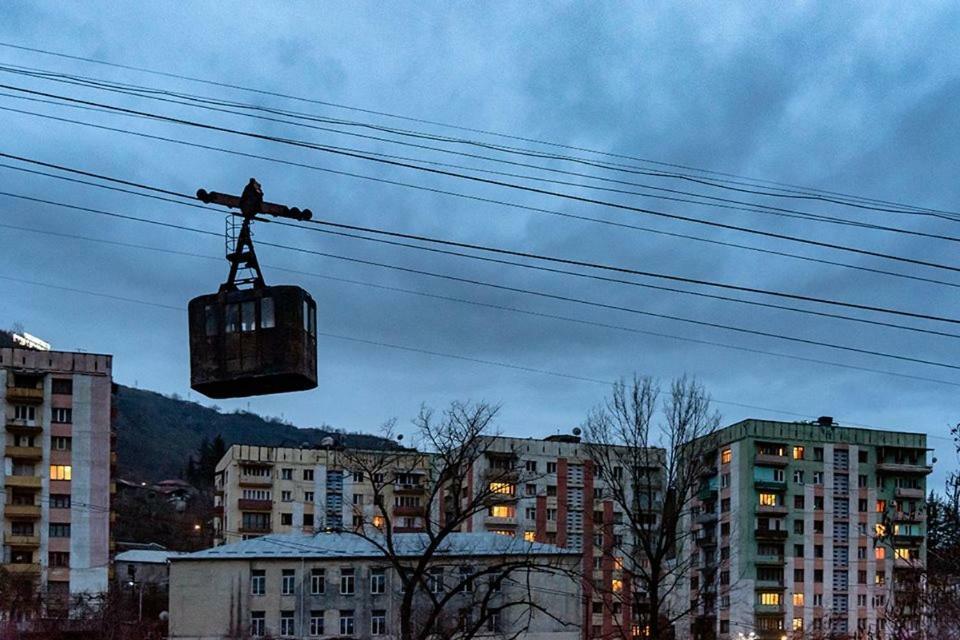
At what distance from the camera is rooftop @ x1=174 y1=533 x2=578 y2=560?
197 feet

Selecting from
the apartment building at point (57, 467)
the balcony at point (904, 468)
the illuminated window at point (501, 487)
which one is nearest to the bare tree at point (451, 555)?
the illuminated window at point (501, 487)

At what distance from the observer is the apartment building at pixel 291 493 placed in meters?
88.1

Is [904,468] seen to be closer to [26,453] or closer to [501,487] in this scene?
[501,487]

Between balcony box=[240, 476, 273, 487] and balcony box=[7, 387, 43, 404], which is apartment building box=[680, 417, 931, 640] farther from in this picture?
balcony box=[7, 387, 43, 404]

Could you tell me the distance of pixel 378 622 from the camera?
202ft

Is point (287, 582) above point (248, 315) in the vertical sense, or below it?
below

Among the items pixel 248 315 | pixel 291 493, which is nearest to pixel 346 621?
pixel 291 493

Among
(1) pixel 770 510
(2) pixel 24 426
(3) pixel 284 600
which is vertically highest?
(2) pixel 24 426

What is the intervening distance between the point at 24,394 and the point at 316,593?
29873mm

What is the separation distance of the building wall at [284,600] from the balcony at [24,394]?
24354 millimetres

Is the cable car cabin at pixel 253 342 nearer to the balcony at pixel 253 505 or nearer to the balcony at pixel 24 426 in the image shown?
the balcony at pixel 24 426

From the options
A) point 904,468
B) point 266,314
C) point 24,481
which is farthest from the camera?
point 904,468

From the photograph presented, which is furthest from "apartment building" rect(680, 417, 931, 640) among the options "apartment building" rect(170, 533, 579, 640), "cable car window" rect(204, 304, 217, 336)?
"cable car window" rect(204, 304, 217, 336)

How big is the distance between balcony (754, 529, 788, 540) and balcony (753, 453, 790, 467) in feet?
18.3
